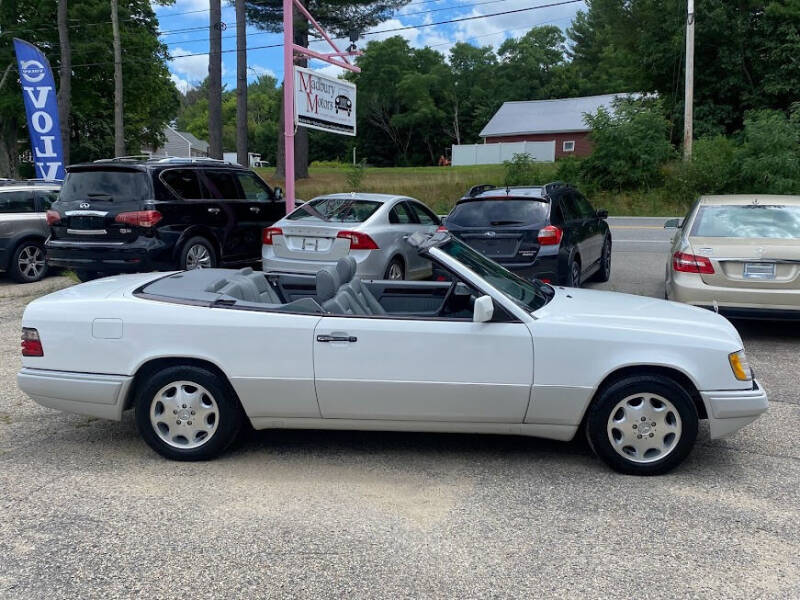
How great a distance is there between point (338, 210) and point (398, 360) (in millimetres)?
5832

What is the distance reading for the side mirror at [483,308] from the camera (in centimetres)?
421

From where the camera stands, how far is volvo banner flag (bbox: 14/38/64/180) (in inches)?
763

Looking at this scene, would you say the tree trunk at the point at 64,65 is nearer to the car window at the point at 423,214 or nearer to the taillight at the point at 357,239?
the car window at the point at 423,214

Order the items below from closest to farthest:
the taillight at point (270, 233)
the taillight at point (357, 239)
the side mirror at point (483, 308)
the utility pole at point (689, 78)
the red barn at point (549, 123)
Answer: the side mirror at point (483, 308)
the taillight at point (357, 239)
the taillight at point (270, 233)
the utility pole at point (689, 78)
the red barn at point (549, 123)

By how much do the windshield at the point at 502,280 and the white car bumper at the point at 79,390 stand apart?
2.20 metres

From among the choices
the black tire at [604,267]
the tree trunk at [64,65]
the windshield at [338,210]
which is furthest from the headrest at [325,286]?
the tree trunk at [64,65]

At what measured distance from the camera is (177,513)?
395 centimetres

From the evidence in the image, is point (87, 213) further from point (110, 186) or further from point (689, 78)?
point (689, 78)

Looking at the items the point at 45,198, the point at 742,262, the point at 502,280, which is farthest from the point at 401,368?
the point at 45,198

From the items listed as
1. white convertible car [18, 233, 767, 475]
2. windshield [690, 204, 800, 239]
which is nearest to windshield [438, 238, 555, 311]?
white convertible car [18, 233, 767, 475]

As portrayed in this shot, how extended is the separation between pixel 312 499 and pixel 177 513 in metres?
0.73

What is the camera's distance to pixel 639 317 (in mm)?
4551

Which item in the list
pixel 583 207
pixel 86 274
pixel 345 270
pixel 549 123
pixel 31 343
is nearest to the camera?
pixel 31 343

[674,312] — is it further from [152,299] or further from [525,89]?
[525,89]
